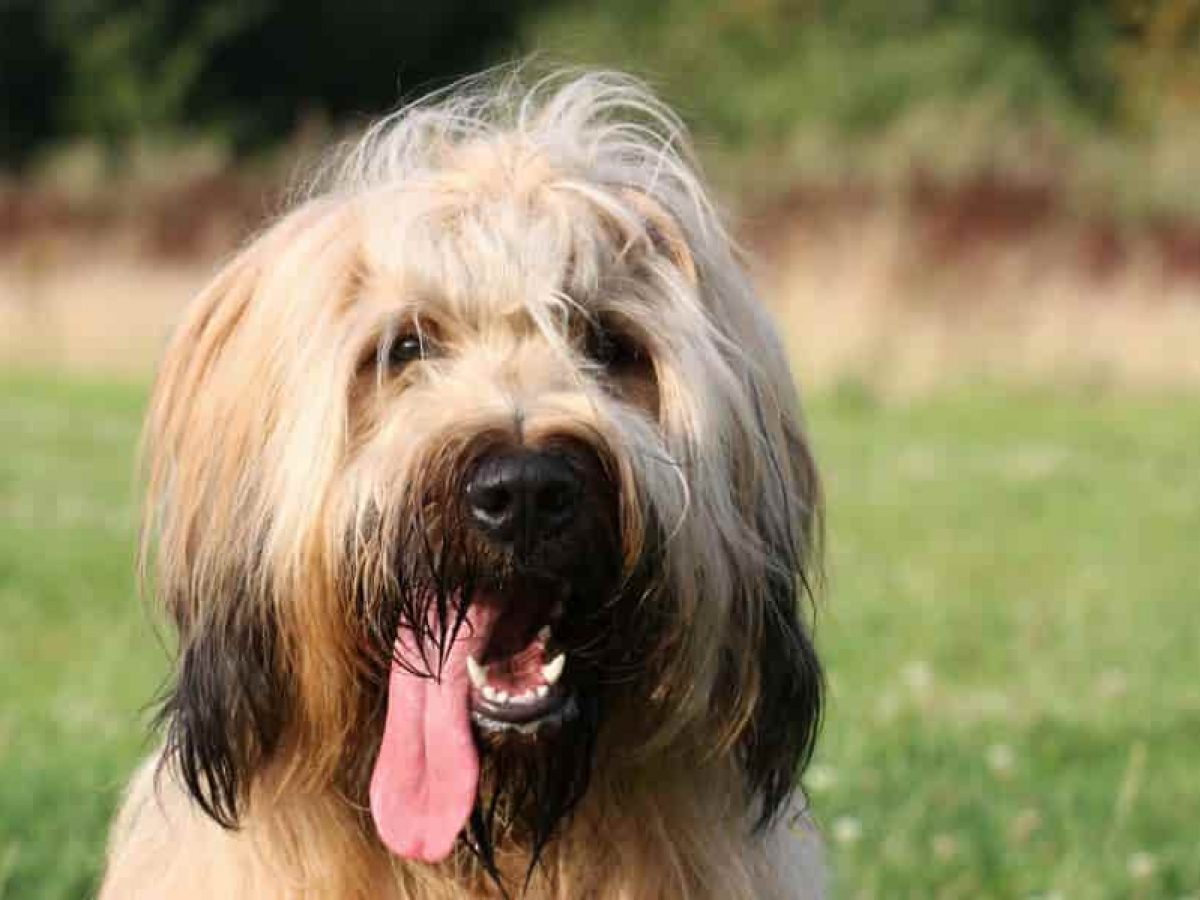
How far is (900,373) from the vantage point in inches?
615

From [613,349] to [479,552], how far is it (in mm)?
499

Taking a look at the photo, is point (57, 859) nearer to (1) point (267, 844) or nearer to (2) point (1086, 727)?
(1) point (267, 844)

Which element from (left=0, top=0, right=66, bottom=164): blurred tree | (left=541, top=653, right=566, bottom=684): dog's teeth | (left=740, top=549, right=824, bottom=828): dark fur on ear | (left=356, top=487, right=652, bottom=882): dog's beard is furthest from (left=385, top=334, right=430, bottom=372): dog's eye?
(left=0, top=0, right=66, bottom=164): blurred tree

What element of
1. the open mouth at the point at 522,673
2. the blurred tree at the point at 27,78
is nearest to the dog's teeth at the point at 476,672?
the open mouth at the point at 522,673

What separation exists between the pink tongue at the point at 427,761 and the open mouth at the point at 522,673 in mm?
21

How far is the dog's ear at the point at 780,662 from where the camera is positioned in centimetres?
333

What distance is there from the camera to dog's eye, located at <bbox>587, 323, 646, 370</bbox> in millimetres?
3371

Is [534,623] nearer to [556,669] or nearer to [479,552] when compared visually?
[556,669]

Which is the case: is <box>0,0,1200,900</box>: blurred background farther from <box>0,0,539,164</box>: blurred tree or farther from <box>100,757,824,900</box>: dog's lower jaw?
<box>100,757,824,900</box>: dog's lower jaw

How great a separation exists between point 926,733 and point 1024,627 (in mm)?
2079

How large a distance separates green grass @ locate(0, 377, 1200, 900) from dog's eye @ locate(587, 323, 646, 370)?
4.17 ft

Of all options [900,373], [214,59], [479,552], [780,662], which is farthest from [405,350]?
[214,59]

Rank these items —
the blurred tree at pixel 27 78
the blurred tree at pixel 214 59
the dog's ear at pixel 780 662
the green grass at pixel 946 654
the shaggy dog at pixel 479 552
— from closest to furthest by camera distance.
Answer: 1. the shaggy dog at pixel 479 552
2. the dog's ear at pixel 780 662
3. the green grass at pixel 946 654
4. the blurred tree at pixel 214 59
5. the blurred tree at pixel 27 78

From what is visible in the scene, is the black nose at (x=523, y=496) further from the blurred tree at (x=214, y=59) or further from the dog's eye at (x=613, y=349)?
the blurred tree at (x=214, y=59)
